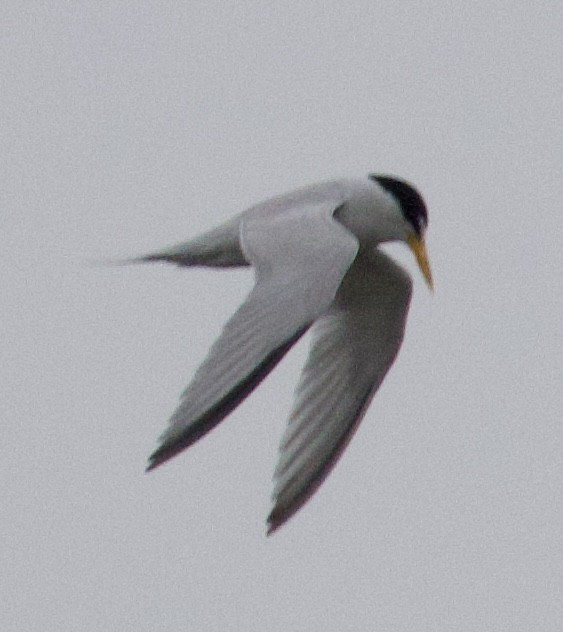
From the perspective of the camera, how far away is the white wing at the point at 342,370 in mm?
11125

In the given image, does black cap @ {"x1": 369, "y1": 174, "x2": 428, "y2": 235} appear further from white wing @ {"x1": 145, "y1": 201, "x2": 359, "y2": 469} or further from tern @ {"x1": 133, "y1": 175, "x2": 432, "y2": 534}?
white wing @ {"x1": 145, "y1": 201, "x2": 359, "y2": 469}

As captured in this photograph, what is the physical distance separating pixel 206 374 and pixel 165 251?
9.61 ft

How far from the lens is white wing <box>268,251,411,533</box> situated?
438 inches

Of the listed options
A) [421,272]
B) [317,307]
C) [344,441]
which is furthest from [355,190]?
[317,307]

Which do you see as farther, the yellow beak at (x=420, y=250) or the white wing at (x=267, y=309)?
the yellow beak at (x=420, y=250)

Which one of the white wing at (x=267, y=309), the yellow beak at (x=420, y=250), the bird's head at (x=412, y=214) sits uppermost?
the bird's head at (x=412, y=214)

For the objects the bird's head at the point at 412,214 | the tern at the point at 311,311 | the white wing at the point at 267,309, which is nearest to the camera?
A: the white wing at the point at 267,309

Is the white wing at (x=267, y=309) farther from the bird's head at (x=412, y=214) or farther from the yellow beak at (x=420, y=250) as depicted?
the yellow beak at (x=420, y=250)

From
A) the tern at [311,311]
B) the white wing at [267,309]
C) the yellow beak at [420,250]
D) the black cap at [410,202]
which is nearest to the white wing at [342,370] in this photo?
the tern at [311,311]

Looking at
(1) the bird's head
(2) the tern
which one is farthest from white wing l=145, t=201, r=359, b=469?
(1) the bird's head

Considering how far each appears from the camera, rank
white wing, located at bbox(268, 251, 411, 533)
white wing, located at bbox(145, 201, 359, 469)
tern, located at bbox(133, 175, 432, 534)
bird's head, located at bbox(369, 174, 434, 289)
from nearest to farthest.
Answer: white wing, located at bbox(145, 201, 359, 469)
tern, located at bbox(133, 175, 432, 534)
white wing, located at bbox(268, 251, 411, 533)
bird's head, located at bbox(369, 174, 434, 289)

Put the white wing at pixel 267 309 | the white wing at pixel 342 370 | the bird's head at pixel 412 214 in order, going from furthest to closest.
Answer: the bird's head at pixel 412 214 → the white wing at pixel 342 370 → the white wing at pixel 267 309

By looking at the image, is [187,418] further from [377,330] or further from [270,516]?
[377,330]

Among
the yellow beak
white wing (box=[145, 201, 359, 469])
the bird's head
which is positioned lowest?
white wing (box=[145, 201, 359, 469])
